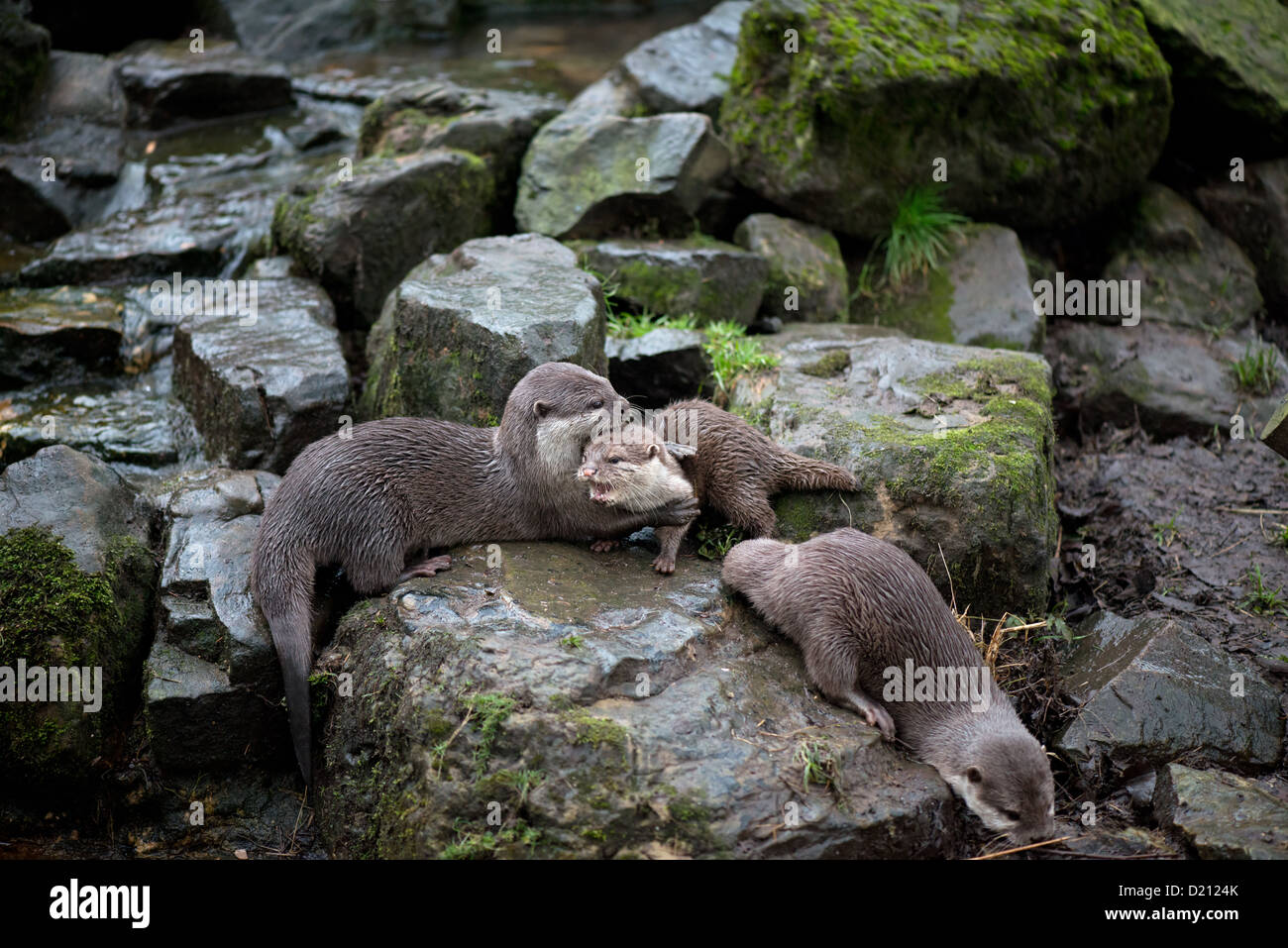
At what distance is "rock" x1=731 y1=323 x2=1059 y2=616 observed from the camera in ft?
14.9

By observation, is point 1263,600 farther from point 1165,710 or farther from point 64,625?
point 64,625

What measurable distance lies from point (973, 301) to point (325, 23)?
276 inches

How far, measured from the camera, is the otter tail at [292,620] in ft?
13.0

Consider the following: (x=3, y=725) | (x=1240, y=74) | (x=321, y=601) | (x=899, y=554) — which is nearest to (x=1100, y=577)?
(x=899, y=554)

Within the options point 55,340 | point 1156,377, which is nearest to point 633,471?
point 55,340

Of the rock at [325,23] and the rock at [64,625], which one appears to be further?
the rock at [325,23]

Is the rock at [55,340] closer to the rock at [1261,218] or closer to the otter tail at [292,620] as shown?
the otter tail at [292,620]

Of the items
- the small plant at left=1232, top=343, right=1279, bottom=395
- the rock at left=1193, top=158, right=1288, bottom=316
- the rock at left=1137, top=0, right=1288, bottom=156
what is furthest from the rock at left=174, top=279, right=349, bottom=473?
the rock at left=1193, top=158, right=1288, bottom=316

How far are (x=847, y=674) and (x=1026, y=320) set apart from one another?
362 centimetres

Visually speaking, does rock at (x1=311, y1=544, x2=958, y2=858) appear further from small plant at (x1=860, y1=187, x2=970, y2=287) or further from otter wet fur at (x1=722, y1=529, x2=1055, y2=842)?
small plant at (x1=860, y1=187, x2=970, y2=287)

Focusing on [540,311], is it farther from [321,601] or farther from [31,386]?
[31,386]

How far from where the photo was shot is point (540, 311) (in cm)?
509

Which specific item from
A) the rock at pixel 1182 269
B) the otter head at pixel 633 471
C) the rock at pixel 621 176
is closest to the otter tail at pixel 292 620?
the otter head at pixel 633 471

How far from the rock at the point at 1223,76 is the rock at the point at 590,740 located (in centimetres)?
594
